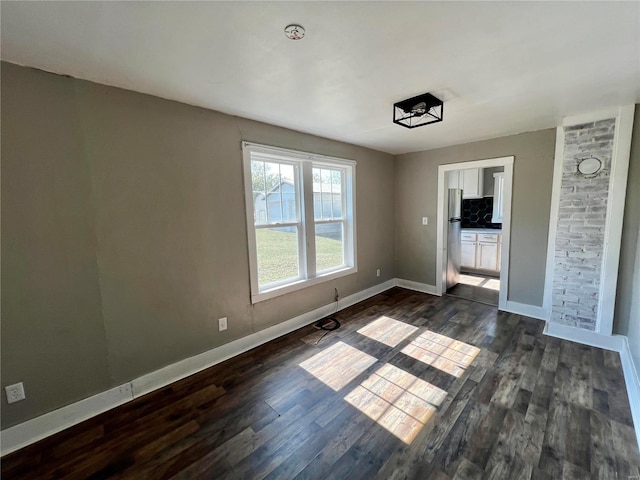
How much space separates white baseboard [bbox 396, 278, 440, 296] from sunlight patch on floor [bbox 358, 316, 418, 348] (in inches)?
51.7

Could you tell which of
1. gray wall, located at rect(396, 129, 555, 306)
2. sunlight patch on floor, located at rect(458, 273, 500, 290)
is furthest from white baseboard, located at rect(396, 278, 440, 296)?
sunlight patch on floor, located at rect(458, 273, 500, 290)

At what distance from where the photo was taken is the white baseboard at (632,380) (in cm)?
177

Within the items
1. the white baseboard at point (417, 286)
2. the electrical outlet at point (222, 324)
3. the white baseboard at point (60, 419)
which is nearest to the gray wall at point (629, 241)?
the white baseboard at point (417, 286)

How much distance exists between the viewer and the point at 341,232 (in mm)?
3918

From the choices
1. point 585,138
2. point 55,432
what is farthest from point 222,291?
point 585,138

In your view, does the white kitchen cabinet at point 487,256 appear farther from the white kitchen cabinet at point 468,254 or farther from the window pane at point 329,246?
the window pane at point 329,246

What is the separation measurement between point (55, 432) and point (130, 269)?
115 centimetres

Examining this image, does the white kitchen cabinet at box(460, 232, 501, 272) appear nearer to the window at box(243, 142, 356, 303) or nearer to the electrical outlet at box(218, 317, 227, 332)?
the window at box(243, 142, 356, 303)

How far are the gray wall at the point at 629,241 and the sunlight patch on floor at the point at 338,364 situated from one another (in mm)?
2495

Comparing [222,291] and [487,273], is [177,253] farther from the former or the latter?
[487,273]

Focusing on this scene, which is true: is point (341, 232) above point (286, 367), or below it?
above

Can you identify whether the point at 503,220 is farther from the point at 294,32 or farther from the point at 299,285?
the point at 294,32

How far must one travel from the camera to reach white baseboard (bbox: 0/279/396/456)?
1.71 m

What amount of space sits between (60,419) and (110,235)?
1294mm
